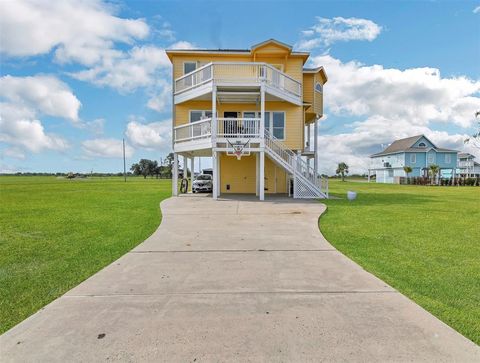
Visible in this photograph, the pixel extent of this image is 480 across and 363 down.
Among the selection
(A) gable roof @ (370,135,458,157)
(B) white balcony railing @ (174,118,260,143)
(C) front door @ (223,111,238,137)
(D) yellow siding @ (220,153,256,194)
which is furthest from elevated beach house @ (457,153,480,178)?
(C) front door @ (223,111,238,137)

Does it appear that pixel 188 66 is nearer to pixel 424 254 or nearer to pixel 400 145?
pixel 424 254

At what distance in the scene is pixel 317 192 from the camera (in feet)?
55.4

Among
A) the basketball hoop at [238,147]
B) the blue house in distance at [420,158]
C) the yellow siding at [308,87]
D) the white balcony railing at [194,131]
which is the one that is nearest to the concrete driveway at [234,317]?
the basketball hoop at [238,147]

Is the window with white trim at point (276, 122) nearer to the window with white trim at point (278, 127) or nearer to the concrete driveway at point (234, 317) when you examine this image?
the window with white trim at point (278, 127)

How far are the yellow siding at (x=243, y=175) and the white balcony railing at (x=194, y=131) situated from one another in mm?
3543

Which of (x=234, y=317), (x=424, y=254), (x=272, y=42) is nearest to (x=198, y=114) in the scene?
(x=272, y=42)

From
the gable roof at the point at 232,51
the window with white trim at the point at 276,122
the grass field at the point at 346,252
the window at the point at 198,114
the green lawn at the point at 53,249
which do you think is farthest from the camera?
the window at the point at 198,114

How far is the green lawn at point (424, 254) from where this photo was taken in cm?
367

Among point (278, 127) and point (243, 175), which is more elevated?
point (278, 127)

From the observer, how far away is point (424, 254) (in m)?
5.92

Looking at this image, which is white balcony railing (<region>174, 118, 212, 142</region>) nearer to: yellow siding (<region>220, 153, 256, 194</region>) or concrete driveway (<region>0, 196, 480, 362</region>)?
yellow siding (<region>220, 153, 256, 194</region>)

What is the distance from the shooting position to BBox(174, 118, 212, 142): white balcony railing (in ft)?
52.8

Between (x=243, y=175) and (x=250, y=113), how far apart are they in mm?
4046

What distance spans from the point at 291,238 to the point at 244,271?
2.63m
